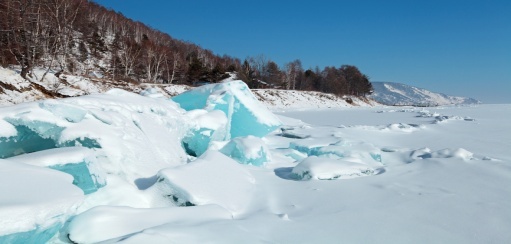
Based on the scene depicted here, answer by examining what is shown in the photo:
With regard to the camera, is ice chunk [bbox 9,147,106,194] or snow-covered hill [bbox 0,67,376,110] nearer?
ice chunk [bbox 9,147,106,194]

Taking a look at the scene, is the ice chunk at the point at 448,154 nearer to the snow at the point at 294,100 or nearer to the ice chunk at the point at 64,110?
the ice chunk at the point at 64,110

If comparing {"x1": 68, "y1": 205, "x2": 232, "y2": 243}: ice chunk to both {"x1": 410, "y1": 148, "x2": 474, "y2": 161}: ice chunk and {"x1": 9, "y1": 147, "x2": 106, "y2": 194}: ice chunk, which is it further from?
{"x1": 410, "y1": 148, "x2": 474, "y2": 161}: ice chunk

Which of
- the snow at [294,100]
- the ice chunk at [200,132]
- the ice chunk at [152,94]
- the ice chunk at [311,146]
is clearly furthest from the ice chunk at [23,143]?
the snow at [294,100]

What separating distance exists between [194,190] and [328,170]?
1931mm

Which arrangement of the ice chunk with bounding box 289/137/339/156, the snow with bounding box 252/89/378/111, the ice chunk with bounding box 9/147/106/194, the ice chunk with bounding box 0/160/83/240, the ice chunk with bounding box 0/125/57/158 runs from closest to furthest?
the ice chunk with bounding box 0/160/83/240 → the ice chunk with bounding box 9/147/106/194 → the ice chunk with bounding box 0/125/57/158 → the ice chunk with bounding box 289/137/339/156 → the snow with bounding box 252/89/378/111

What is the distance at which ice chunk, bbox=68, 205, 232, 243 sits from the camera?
2.15 meters

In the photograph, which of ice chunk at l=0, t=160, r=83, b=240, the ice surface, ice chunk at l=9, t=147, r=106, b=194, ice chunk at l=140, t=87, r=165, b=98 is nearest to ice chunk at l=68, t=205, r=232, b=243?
ice chunk at l=0, t=160, r=83, b=240

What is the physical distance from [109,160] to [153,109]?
2.01 metres

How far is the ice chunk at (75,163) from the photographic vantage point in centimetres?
259

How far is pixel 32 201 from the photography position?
1.89 m

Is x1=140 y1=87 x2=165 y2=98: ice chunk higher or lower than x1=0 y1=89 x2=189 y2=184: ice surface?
higher

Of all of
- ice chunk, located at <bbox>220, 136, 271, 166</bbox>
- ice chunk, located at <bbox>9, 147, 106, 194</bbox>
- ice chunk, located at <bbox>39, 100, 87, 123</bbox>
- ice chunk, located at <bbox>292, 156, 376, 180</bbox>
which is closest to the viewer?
ice chunk, located at <bbox>9, 147, 106, 194</bbox>

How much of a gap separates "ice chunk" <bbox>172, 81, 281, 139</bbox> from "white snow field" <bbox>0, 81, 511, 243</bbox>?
77.3 inches

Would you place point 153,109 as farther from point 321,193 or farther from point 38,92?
point 38,92
